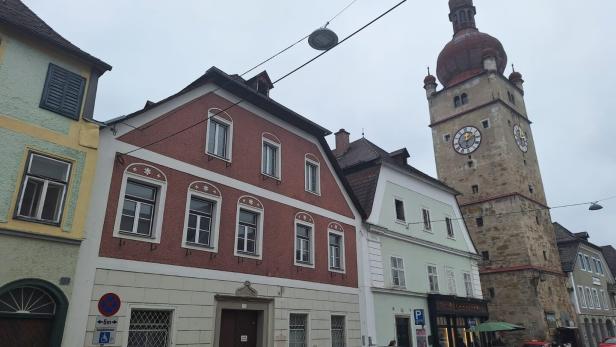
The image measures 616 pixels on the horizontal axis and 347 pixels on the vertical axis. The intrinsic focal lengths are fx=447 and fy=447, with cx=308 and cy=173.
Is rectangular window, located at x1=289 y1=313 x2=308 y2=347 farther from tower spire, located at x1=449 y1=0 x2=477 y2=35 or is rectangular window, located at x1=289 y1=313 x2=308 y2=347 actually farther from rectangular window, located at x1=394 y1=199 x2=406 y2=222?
tower spire, located at x1=449 y1=0 x2=477 y2=35

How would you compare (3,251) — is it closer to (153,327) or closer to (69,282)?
(69,282)

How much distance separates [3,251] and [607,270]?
192ft

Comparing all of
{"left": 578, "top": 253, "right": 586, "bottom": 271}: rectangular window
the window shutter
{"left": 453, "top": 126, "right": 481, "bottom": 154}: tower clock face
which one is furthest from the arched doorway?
{"left": 578, "top": 253, "right": 586, "bottom": 271}: rectangular window

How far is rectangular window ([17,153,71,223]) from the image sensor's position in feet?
31.4

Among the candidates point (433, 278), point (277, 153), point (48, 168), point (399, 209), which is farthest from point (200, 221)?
point (433, 278)

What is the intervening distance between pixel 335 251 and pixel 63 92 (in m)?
11.1

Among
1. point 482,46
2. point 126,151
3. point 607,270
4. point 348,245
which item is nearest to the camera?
point 126,151

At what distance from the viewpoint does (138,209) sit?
1179 cm

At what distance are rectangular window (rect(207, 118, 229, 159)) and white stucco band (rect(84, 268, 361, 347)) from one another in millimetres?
3977

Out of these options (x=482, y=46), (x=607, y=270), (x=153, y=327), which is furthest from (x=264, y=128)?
(x=607, y=270)

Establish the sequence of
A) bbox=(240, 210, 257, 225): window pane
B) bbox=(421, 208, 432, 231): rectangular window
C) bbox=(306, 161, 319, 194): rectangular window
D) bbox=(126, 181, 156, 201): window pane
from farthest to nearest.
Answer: bbox=(421, 208, 432, 231): rectangular window → bbox=(306, 161, 319, 194): rectangular window → bbox=(240, 210, 257, 225): window pane → bbox=(126, 181, 156, 201): window pane

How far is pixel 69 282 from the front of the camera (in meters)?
9.72

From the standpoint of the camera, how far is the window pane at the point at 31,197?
9.49 m

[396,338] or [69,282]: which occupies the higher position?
[69,282]
